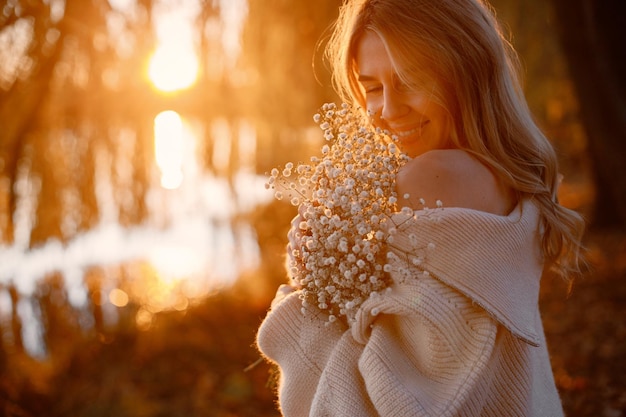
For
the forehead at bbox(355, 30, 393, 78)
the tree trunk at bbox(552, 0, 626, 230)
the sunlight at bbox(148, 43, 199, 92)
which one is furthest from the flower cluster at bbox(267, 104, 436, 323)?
the tree trunk at bbox(552, 0, 626, 230)

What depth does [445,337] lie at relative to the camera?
164cm

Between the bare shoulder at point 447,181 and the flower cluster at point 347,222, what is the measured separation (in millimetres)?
53

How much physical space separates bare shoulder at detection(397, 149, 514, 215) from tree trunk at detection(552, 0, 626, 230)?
17.1 ft

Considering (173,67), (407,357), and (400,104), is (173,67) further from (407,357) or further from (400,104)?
(407,357)

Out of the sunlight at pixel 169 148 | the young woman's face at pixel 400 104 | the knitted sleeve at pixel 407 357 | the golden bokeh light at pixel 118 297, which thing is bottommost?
the golden bokeh light at pixel 118 297

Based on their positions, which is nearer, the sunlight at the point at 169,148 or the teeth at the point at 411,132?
the teeth at the point at 411,132

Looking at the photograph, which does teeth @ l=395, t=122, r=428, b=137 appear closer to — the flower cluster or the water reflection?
the flower cluster

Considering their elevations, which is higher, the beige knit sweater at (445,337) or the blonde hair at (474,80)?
the blonde hair at (474,80)

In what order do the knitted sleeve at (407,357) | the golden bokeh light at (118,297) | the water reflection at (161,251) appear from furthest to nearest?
the golden bokeh light at (118,297)
the water reflection at (161,251)
the knitted sleeve at (407,357)

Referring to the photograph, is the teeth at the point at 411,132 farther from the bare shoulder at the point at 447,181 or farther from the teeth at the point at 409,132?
the bare shoulder at the point at 447,181

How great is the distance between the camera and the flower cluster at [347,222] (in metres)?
1.72

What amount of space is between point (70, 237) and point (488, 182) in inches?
164

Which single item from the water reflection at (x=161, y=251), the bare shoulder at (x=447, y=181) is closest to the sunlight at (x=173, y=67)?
the water reflection at (x=161, y=251)

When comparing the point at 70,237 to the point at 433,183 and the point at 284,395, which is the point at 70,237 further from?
the point at 433,183
